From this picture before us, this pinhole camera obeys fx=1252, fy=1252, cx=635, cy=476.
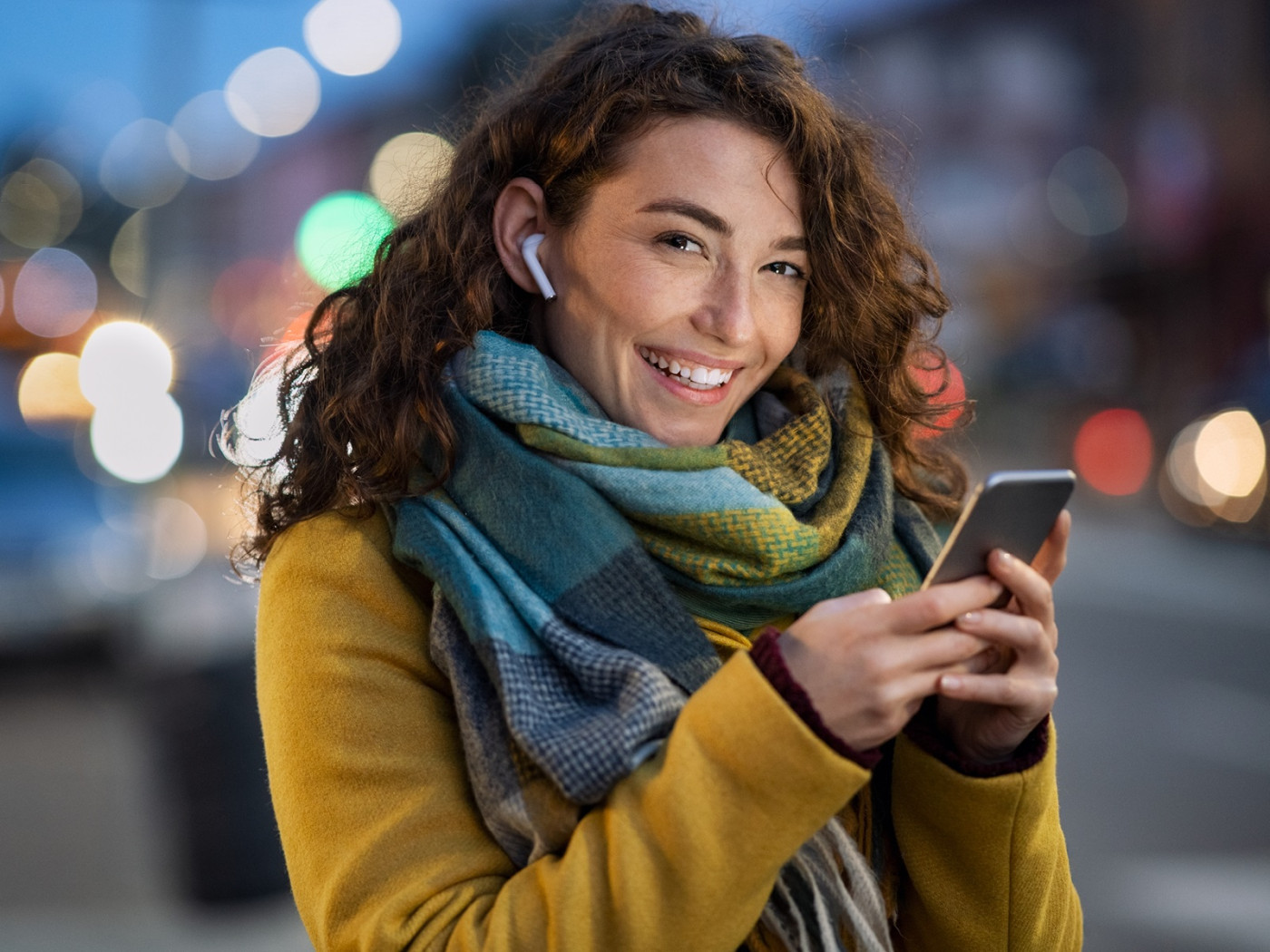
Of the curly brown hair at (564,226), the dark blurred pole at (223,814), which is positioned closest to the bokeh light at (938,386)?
the curly brown hair at (564,226)

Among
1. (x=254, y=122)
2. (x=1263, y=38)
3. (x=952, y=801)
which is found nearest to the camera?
(x=952, y=801)

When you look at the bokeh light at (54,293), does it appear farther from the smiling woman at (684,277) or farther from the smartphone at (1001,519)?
the smartphone at (1001,519)

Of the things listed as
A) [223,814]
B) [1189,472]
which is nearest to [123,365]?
[223,814]

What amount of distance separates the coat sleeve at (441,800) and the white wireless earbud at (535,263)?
1.47ft

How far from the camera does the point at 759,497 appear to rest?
183 centimetres

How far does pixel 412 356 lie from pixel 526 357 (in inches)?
7.2

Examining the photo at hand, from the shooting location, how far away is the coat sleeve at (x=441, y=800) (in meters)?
1.42

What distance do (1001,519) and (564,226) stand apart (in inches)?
33.1

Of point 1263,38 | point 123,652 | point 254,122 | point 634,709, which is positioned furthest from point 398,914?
point 1263,38

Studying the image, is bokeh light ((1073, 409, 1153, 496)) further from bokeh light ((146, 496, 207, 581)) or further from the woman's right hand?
the woman's right hand

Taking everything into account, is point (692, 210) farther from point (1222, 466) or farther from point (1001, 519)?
point (1222, 466)

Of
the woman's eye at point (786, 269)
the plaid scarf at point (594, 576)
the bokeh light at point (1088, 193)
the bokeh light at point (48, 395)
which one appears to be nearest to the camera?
the plaid scarf at point (594, 576)

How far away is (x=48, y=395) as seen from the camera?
9.13 m

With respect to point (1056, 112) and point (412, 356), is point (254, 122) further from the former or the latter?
point (1056, 112)
